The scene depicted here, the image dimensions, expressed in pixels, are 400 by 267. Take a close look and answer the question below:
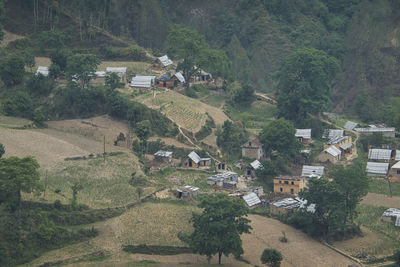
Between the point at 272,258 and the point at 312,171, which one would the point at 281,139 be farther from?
the point at 272,258

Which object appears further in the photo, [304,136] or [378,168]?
[304,136]

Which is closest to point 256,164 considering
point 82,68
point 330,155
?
point 330,155

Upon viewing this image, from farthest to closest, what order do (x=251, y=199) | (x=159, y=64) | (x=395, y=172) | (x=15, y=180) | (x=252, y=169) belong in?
(x=159, y=64) → (x=395, y=172) → (x=252, y=169) → (x=251, y=199) → (x=15, y=180)

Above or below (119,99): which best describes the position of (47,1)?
above

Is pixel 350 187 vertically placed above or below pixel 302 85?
below

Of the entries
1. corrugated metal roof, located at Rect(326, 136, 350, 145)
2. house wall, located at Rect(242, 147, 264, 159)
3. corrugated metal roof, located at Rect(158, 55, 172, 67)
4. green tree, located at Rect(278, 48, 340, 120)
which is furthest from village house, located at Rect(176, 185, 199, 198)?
corrugated metal roof, located at Rect(158, 55, 172, 67)

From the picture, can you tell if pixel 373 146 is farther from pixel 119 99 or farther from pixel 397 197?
pixel 119 99

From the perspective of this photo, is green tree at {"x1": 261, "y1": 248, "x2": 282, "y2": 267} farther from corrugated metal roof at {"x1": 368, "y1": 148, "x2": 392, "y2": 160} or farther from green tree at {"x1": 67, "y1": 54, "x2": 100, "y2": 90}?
green tree at {"x1": 67, "y1": 54, "x2": 100, "y2": 90}

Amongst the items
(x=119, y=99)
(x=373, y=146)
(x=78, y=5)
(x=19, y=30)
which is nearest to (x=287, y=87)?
(x=373, y=146)
